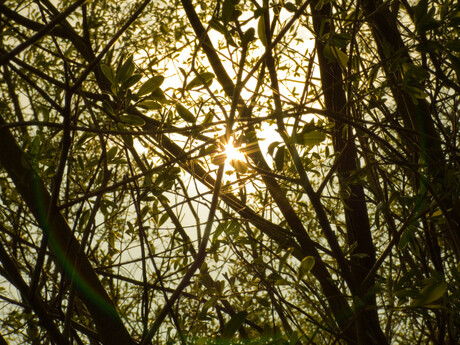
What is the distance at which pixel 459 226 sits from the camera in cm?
167

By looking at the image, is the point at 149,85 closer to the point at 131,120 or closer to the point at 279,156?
the point at 131,120

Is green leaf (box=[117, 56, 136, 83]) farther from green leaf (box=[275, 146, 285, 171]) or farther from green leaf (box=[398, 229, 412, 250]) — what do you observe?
green leaf (box=[398, 229, 412, 250])

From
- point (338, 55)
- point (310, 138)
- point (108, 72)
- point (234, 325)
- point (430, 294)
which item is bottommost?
point (430, 294)

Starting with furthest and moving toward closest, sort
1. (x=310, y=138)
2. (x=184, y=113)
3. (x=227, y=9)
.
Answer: (x=184, y=113) → (x=227, y=9) → (x=310, y=138)

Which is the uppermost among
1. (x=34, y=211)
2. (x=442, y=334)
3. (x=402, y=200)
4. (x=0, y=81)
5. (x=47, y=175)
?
(x=0, y=81)

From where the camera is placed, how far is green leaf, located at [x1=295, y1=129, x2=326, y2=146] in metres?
1.06

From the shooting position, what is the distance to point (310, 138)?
106 cm

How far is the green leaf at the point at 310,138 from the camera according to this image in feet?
3.46

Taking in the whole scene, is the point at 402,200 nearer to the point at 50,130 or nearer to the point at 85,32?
the point at 85,32

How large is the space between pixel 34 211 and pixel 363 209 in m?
1.59

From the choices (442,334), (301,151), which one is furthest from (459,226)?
(301,151)

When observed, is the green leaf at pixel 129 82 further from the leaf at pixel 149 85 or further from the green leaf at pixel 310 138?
the green leaf at pixel 310 138

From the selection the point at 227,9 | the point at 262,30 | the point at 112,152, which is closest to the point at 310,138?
the point at 262,30

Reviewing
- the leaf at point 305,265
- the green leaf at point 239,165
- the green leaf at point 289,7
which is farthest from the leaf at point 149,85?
the leaf at point 305,265
